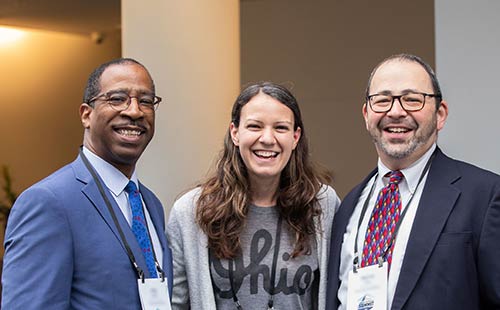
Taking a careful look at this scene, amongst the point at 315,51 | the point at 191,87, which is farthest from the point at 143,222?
the point at 315,51

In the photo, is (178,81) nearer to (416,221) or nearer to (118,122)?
(118,122)

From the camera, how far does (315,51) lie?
8.10 metres

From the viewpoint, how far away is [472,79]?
3840 mm

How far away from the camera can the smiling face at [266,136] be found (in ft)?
10.4

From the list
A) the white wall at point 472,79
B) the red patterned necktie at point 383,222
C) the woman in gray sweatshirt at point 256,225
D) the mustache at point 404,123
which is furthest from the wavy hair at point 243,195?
the white wall at point 472,79

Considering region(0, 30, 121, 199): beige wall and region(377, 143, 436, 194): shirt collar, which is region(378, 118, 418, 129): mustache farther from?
region(0, 30, 121, 199): beige wall

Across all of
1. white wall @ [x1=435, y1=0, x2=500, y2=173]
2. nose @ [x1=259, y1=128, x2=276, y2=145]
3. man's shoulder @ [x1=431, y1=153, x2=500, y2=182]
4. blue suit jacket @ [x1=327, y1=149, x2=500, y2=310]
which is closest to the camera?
blue suit jacket @ [x1=327, y1=149, x2=500, y2=310]

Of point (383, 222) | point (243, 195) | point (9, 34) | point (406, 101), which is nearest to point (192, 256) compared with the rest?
point (243, 195)

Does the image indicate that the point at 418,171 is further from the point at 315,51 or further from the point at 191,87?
the point at 315,51

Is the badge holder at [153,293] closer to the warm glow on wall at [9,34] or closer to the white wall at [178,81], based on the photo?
the white wall at [178,81]

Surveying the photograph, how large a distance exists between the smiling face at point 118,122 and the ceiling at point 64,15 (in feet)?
18.1

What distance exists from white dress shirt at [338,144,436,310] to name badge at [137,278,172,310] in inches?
28.5

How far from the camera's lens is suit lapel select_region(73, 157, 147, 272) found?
8.87 feet

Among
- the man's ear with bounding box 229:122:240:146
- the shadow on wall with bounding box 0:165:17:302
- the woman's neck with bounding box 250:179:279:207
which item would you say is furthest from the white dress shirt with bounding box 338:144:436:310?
the shadow on wall with bounding box 0:165:17:302
